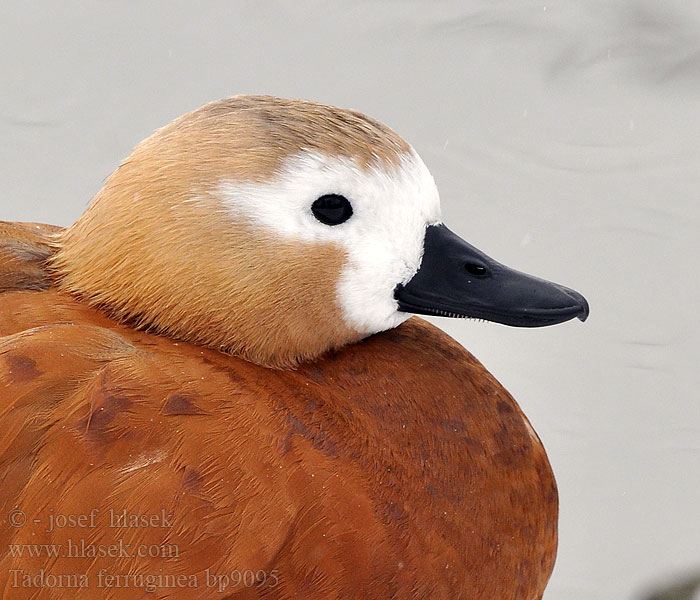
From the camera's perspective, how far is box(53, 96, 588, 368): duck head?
1.53m

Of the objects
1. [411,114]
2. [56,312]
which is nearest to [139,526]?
[56,312]

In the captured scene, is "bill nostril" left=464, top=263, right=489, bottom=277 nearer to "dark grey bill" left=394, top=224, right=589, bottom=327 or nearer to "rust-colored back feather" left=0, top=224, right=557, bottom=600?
"dark grey bill" left=394, top=224, right=589, bottom=327

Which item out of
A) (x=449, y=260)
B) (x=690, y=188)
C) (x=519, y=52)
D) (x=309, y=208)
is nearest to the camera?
(x=309, y=208)

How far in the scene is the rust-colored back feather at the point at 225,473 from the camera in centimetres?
139

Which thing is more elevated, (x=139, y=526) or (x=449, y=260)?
(x=449, y=260)

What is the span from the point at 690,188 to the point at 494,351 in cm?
78

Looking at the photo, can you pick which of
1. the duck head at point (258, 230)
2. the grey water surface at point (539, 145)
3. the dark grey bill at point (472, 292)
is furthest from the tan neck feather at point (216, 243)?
the grey water surface at point (539, 145)

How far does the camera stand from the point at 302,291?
1.57 metres

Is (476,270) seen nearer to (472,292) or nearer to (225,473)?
(472,292)

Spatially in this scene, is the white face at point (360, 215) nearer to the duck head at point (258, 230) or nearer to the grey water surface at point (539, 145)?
the duck head at point (258, 230)

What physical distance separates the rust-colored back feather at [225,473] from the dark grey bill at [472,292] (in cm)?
13

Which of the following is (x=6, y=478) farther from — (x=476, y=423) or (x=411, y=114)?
(x=411, y=114)

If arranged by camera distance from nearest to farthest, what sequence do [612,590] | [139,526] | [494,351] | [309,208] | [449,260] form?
1. [139,526]
2. [309,208]
3. [449,260]
4. [612,590]
5. [494,351]

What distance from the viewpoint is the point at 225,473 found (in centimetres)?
142
